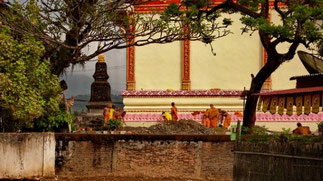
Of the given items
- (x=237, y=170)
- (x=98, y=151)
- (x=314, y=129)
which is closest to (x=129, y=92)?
(x=314, y=129)

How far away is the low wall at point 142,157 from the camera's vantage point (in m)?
16.6

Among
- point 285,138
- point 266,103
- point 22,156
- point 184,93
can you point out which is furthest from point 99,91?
point 285,138

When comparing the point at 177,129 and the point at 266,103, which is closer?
the point at 266,103

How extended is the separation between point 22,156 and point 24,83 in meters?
1.75

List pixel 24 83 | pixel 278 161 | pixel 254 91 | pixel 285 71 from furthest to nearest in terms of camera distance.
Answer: pixel 285 71 → pixel 254 91 → pixel 24 83 → pixel 278 161

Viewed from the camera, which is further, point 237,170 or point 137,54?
point 137,54

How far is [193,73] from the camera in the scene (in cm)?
2686

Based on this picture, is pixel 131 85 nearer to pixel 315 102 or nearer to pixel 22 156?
pixel 22 156

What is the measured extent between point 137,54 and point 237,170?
1489cm

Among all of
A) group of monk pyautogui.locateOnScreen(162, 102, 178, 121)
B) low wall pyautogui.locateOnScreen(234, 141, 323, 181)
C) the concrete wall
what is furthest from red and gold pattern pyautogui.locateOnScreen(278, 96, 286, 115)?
group of monk pyautogui.locateOnScreen(162, 102, 178, 121)

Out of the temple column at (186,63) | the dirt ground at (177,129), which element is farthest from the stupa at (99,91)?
the dirt ground at (177,129)

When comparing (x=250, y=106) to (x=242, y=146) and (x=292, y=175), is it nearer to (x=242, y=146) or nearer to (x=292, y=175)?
(x=242, y=146)

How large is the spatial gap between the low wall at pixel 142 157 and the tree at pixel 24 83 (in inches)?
38.1

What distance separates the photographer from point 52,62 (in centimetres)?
1839
